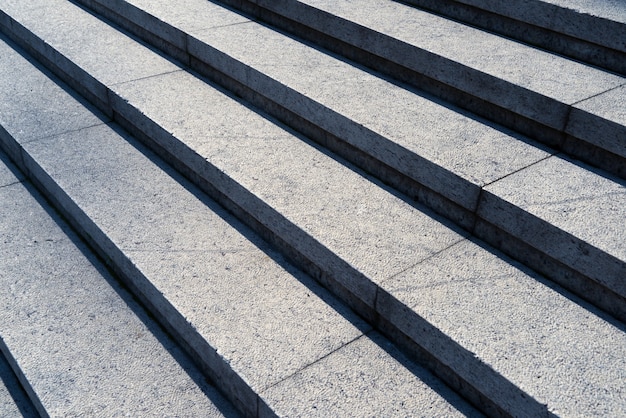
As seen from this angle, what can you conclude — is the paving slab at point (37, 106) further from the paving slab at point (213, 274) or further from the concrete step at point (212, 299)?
the paving slab at point (213, 274)

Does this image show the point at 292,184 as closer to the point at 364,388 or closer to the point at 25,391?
the point at 364,388

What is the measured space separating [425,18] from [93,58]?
7.85 feet

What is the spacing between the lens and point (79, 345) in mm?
2975

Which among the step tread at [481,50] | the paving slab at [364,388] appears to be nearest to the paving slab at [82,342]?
the paving slab at [364,388]

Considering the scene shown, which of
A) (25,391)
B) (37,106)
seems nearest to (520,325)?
(25,391)

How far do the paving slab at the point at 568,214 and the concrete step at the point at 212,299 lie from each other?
0.73 meters

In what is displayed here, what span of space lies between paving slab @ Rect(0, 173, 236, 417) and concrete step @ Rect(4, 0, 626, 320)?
765mm

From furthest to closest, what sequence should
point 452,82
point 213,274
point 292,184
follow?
point 452,82
point 292,184
point 213,274

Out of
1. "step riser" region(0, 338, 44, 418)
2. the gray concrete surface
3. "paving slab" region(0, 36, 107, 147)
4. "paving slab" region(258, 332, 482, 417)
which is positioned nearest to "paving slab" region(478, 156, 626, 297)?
"paving slab" region(258, 332, 482, 417)

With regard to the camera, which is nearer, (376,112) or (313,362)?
(313,362)

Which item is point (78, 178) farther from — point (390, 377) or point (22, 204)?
point (390, 377)

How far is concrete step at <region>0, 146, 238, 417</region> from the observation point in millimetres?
2750

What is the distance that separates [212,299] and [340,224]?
2.23ft

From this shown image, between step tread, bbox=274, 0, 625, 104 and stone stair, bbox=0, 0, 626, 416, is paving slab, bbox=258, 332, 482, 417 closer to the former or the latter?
stone stair, bbox=0, 0, 626, 416
